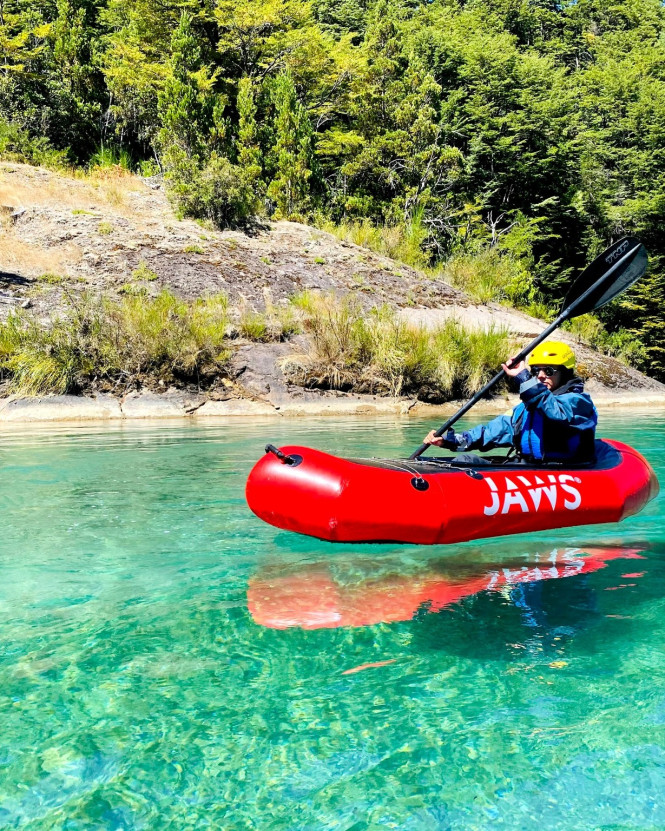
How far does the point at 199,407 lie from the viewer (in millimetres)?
11531

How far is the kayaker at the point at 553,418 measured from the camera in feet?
14.1

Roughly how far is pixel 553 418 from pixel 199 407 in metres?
8.05

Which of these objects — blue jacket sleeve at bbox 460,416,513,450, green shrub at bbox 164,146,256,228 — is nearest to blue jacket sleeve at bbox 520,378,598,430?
blue jacket sleeve at bbox 460,416,513,450

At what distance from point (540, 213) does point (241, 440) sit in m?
19.4

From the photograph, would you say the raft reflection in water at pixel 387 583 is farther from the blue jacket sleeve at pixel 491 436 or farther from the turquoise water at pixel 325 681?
the blue jacket sleeve at pixel 491 436

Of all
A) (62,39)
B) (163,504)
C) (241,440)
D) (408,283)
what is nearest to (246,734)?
(163,504)

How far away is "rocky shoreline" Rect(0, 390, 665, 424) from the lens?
35.1ft

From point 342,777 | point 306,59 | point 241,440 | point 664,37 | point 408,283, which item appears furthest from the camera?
point 664,37

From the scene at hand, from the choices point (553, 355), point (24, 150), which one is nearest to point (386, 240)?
point (24, 150)

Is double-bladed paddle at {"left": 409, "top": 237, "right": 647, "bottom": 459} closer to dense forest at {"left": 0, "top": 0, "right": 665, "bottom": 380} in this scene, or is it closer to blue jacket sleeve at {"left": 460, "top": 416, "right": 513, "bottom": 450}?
blue jacket sleeve at {"left": 460, "top": 416, "right": 513, "bottom": 450}

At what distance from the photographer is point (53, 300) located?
42.1 feet

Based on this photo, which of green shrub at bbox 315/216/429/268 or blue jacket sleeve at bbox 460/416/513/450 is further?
green shrub at bbox 315/216/429/268

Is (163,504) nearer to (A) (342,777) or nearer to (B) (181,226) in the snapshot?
(A) (342,777)

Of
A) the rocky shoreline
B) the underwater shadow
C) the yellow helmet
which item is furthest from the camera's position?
the rocky shoreline
